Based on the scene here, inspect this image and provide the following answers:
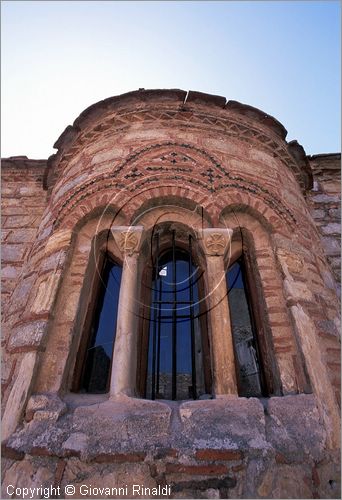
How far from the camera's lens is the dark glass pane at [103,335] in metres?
2.30

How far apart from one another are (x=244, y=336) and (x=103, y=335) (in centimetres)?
126

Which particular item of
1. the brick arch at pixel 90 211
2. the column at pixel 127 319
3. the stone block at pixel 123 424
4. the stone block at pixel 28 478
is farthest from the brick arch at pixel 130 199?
the stone block at pixel 28 478

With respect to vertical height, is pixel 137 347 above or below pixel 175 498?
above

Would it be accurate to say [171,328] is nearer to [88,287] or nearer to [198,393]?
[198,393]

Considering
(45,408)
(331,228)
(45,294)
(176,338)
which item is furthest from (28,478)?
(331,228)

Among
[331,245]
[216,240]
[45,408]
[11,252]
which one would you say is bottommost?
[45,408]

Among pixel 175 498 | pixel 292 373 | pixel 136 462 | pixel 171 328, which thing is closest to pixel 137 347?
pixel 171 328

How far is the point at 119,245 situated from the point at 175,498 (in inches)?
71.5

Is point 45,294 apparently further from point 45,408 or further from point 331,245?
point 331,245

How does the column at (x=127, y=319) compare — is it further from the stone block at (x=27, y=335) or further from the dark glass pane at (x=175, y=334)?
the stone block at (x=27, y=335)

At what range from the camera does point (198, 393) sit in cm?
221

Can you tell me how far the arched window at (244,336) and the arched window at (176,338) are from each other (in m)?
0.32

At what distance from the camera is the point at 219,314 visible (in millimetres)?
2260

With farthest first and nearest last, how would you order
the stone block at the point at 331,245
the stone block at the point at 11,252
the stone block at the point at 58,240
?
the stone block at the point at 331,245 → the stone block at the point at 11,252 → the stone block at the point at 58,240
